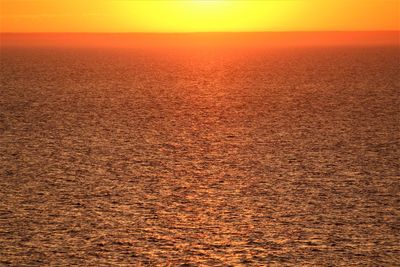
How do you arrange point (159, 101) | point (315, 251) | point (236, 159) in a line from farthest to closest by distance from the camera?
point (159, 101) < point (236, 159) < point (315, 251)

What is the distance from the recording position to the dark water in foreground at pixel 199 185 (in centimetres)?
472

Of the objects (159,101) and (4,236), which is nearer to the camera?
(4,236)

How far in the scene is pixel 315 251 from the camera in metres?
4.67

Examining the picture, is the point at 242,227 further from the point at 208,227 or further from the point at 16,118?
the point at 16,118

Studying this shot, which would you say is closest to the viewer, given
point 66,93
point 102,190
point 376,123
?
point 102,190

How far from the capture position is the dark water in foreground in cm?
472

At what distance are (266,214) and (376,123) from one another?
5640 millimetres

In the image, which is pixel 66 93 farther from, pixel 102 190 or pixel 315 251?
pixel 315 251

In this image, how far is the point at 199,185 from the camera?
21.7 ft

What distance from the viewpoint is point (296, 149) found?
27.7ft

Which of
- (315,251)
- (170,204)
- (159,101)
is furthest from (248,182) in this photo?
(159,101)

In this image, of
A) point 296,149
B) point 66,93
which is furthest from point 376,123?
point 66,93

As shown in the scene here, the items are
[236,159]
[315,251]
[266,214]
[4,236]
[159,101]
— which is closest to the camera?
[315,251]

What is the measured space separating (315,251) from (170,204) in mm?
1586
